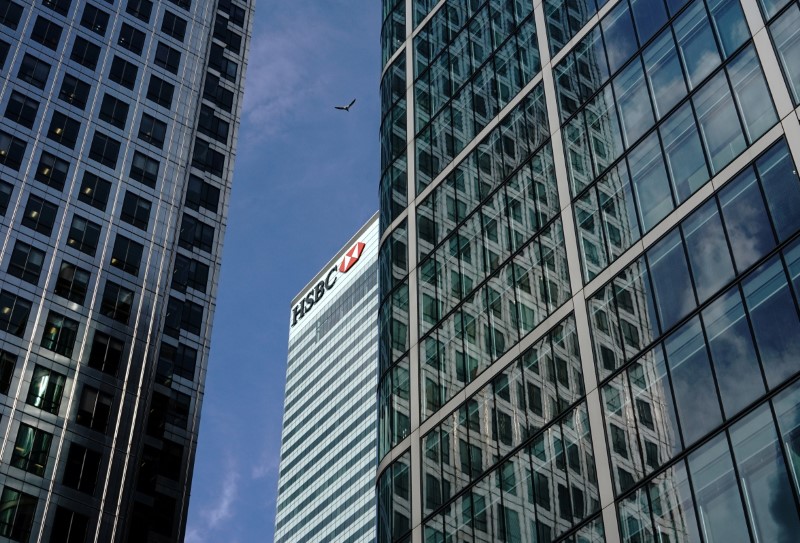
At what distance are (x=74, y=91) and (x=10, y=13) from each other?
8539mm

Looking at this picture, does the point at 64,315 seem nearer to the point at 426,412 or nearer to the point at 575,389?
the point at 426,412

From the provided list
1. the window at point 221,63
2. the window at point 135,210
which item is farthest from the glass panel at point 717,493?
the window at point 221,63

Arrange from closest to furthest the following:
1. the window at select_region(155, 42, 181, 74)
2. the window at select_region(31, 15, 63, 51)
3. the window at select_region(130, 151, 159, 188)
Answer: the window at select_region(130, 151, 159, 188) → the window at select_region(31, 15, 63, 51) → the window at select_region(155, 42, 181, 74)

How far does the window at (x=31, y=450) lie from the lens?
7456cm

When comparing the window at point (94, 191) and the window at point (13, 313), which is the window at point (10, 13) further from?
the window at point (13, 313)

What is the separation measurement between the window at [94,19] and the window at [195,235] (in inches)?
700

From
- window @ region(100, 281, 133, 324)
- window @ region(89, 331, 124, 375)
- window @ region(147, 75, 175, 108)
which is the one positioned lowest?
window @ region(89, 331, 124, 375)

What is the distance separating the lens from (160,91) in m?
98.4

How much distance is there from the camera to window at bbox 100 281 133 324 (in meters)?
84.4

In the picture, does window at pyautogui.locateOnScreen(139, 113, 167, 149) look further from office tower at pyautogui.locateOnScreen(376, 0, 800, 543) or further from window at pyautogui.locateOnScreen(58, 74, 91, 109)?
office tower at pyautogui.locateOnScreen(376, 0, 800, 543)

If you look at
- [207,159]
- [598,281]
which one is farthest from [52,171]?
[598,281]

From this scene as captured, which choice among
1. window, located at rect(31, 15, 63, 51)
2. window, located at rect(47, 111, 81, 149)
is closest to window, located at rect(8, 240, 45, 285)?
window, located at rect(47, 111, 81, 149)

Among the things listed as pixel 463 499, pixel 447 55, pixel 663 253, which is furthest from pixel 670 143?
pixel 447 55

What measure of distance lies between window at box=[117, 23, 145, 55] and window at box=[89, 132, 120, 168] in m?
10.5
